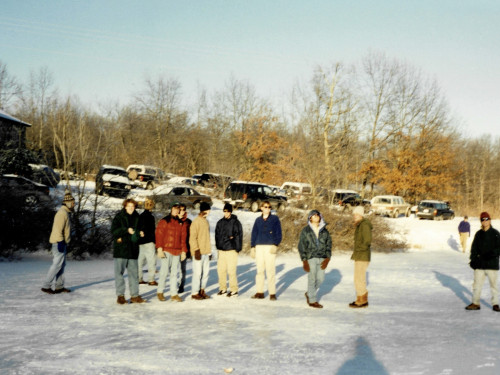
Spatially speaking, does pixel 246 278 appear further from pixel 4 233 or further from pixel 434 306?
pixel 4 233

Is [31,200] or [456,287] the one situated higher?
[31,200]

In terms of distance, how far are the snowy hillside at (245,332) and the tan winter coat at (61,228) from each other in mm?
1212

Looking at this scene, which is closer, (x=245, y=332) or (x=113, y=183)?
(x=245, y=332)

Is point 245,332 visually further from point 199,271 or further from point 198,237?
point 198,237

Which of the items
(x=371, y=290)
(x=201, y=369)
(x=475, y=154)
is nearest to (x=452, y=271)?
(x=371, y=290)

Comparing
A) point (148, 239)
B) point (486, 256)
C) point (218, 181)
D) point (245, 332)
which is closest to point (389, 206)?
point (218, 181)

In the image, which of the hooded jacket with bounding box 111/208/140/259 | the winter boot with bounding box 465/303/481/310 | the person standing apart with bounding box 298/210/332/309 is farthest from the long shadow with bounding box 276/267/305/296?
the winter boot with bounding box 465/303/481/310

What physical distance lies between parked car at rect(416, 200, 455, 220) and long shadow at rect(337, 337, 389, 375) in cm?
3761

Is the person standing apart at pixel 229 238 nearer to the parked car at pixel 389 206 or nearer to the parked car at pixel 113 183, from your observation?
the parked car at pixel 113 183

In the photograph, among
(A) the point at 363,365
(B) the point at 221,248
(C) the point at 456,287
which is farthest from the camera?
(C) the point at 456,287

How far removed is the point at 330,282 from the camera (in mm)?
14023

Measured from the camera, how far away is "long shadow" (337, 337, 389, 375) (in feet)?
20.2

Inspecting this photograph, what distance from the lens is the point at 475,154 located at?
91.9 m

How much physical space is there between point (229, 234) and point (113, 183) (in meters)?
26.0
